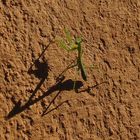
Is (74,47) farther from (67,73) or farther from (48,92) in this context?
(48,92)

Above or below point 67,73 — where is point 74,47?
above

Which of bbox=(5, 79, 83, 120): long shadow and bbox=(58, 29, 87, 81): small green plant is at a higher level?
bbox=(58, 29, 87, 81): small green plant

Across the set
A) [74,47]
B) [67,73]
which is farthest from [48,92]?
[74,47]

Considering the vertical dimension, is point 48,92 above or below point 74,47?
below

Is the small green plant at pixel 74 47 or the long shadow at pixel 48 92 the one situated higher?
the small green plant at pixel 74 47
